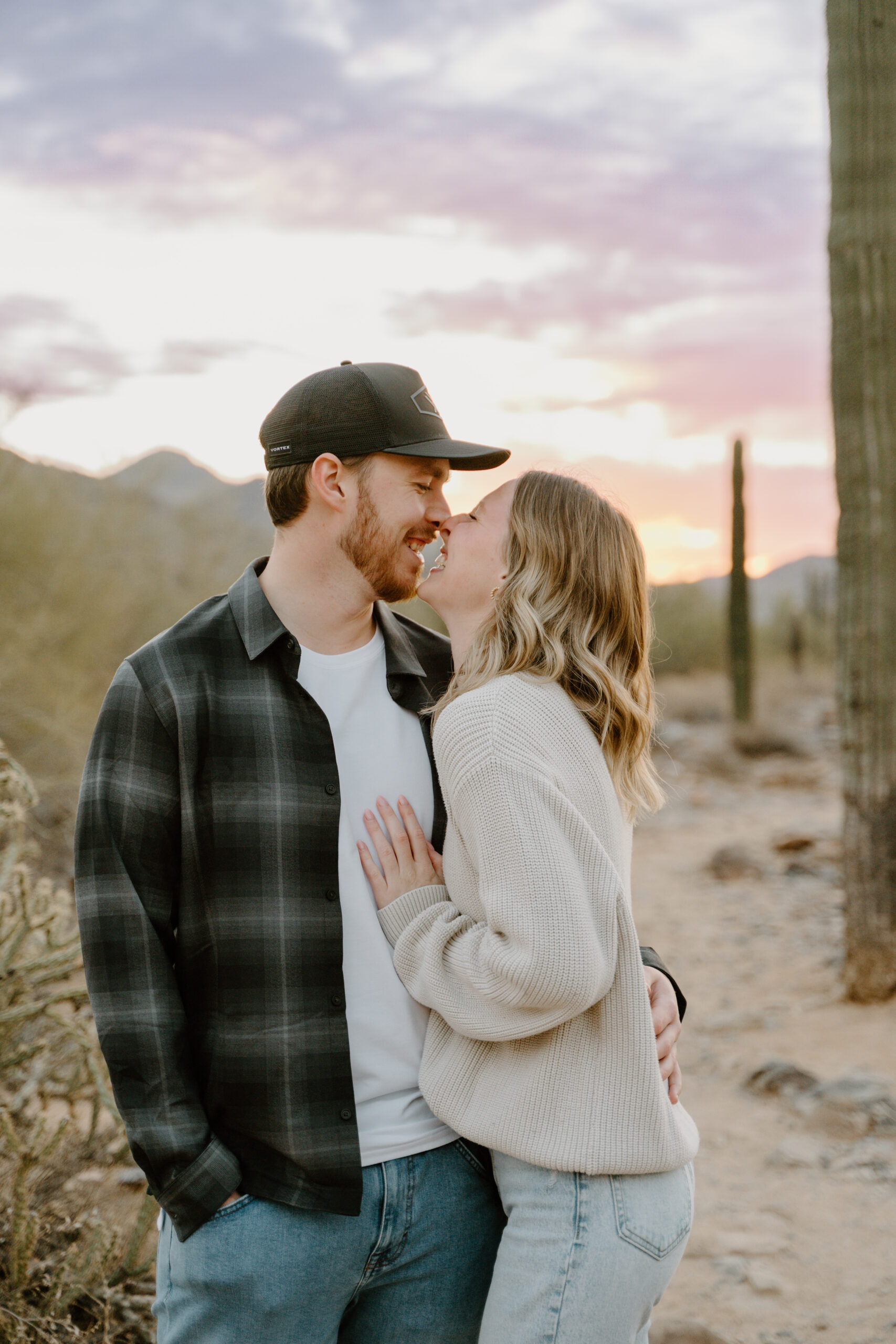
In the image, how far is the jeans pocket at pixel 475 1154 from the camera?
1.76 m

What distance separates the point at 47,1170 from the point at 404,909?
5.94 ft

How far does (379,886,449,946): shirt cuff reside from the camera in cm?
175

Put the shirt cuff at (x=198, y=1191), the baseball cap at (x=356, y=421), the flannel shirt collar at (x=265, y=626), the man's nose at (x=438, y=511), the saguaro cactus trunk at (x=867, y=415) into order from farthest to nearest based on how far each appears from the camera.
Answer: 1. the saguaro cactus trunk at (x=867, y=415)
2. the man's nose at (x=438, y=511)
3. the baseball cap at (x=356, y=421)
4. the flannel shirt collar at (x=265, y=626)
5. the shirt cuff at (x=198, y=1191)

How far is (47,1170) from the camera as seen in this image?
9.39 feet

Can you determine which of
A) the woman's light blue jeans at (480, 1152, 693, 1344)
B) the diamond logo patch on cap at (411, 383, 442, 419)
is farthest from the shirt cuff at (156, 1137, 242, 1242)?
the diamond logo patch on cap at (411, 383, 442, 419)

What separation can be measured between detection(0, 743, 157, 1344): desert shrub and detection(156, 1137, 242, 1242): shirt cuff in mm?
905

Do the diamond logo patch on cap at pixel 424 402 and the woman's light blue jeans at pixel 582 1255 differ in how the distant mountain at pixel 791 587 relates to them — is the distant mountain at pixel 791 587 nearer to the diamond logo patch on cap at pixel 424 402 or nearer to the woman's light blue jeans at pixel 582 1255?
the diamond logo patch on cap at pixel 424 402

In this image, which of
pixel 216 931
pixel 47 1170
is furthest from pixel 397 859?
pixel 47 1170

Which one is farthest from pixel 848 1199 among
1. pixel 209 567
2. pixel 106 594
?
pixel 209 567

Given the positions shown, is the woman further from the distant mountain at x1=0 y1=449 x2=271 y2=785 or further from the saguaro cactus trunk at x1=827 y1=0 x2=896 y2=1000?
the distant mountain at x1=0 y1=449 x2=271 y2=785

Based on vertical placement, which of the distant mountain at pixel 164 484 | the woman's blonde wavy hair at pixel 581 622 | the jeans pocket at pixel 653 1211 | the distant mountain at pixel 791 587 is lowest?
the distant mountain at pixel 791 587

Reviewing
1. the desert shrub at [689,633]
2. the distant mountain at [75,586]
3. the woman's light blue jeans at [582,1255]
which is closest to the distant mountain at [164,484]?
the distant mountain at [75,586]

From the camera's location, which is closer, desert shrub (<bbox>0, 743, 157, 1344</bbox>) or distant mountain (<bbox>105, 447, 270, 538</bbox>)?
desert shrub (<bbox>0, 743, 157, 1344</bbox>)

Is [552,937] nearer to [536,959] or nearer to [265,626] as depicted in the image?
[536,959]
